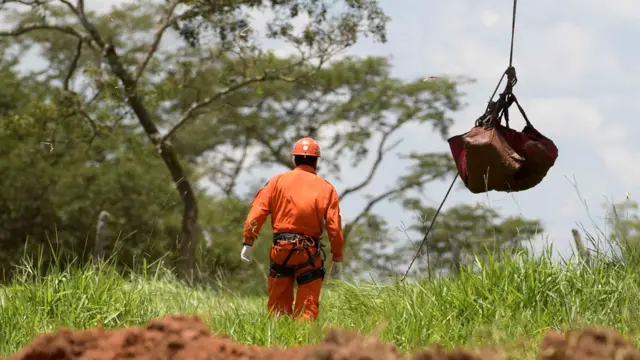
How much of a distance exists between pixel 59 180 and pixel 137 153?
16.9 ft

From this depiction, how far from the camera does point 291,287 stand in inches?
302

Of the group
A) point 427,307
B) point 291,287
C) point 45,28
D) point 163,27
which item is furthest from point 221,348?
point 45,28

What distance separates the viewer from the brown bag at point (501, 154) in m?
6.12

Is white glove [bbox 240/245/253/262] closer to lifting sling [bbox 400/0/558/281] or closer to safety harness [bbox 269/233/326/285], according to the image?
safety harness [bbox 269/233/326/285]

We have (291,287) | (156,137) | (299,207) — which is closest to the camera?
(299,207)

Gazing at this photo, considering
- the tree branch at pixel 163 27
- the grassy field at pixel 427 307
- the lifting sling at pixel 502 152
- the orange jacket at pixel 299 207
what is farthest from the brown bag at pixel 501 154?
the tree branch at pixel 163 27

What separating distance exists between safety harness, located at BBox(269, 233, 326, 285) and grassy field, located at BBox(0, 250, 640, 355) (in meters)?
1.53

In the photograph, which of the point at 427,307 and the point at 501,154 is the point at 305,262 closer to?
the point at 501,154

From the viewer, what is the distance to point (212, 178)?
2923 centimetres

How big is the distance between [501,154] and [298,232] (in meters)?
2.10

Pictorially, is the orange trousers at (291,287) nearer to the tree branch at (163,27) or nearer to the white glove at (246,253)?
the white glove at (246,253)

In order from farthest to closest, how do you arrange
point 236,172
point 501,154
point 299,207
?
point 236,172, point 299,207, point 501,154

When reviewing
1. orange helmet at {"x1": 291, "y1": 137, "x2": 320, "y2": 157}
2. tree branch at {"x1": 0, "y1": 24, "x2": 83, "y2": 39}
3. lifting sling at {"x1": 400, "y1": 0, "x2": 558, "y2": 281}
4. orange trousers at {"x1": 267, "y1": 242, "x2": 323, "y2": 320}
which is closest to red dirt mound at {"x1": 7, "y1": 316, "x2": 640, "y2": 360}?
lifting sling at {"x1": 400, "y1": 0, "x2": 558, "y2": 281}

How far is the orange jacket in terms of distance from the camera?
750 centimetres
